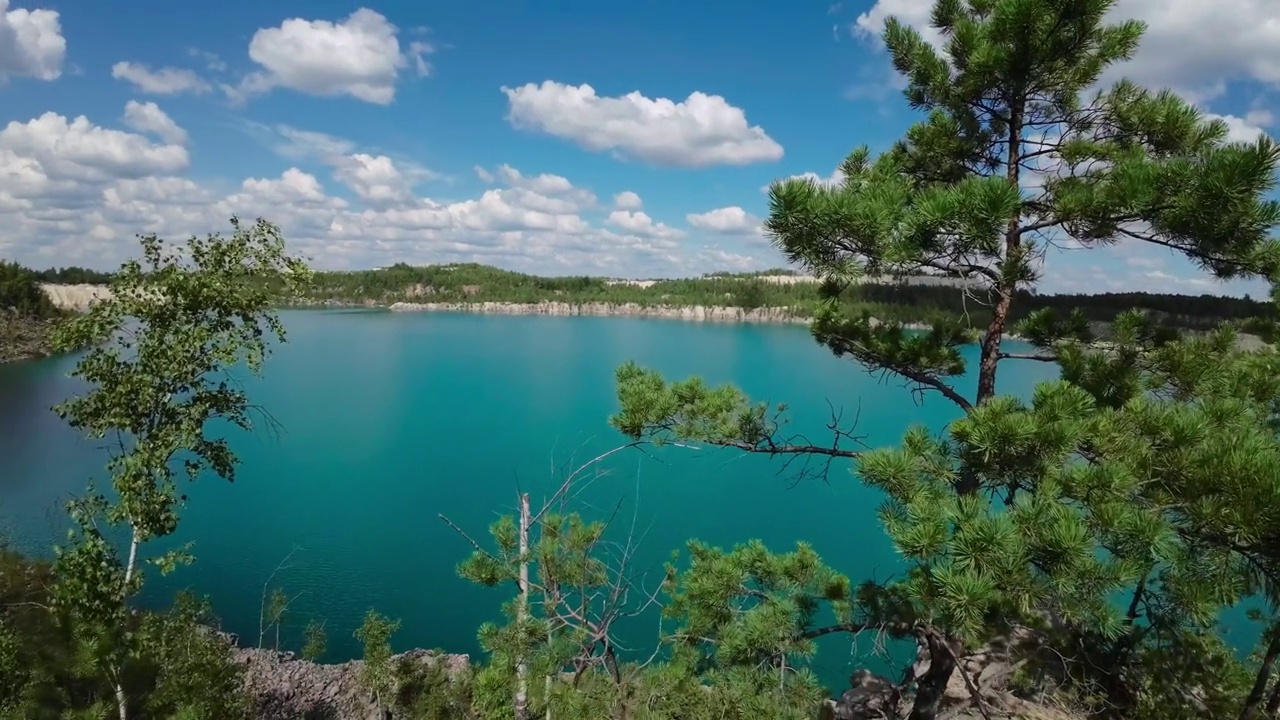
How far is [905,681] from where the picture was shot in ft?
11.3

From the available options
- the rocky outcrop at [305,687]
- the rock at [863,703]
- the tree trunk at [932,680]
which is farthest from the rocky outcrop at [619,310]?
the tree trunk at [932,680]

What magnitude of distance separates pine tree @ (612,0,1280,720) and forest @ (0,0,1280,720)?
Result: 0.01m

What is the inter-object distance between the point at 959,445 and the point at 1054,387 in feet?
1.29

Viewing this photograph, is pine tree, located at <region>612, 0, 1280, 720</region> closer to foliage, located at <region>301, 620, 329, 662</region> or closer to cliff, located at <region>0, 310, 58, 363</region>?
foliage, located at <region>301, 620, 329, 662</region>

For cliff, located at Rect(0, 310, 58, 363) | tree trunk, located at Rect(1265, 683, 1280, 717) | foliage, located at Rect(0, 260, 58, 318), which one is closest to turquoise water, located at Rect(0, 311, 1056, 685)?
tree trunk, located at Rect(1265, 683, 1280, 717)

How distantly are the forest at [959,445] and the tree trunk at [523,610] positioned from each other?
0.03m

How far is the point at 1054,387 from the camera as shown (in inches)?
94.3

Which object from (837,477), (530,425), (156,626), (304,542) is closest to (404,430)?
(530,425)

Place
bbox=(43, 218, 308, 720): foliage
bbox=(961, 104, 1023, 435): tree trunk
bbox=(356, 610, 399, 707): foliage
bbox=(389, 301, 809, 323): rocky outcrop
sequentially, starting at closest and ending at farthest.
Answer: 1. bbox=(961, 104, 1023, 435): tree trunk
2. bbox=(43, 218, 308, 720): foliage
3. bbox=(356, 610, 399, 707): foliage
4. bbox=(389, 301, 809, 323): rocky outcrop

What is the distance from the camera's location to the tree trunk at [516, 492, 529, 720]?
3520 millimetres

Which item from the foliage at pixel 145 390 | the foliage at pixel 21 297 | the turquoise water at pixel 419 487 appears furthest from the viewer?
the foliage at pixel 21 297

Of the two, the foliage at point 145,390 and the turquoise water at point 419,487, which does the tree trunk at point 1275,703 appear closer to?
the turquoise water at point 419,487

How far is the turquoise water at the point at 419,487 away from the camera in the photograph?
1266 centimetres

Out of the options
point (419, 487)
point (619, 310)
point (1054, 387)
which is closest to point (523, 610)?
point (1054, 387)
